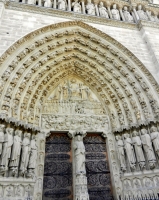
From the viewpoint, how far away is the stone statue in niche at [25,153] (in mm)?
3887

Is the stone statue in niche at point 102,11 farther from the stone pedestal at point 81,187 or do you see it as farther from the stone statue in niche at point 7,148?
the stone pedestal at point 81,187

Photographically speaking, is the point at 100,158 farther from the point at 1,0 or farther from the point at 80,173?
the point at 1,0

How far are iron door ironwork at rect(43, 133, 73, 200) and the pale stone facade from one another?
2.1 inches

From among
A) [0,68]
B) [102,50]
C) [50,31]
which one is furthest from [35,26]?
[102,50]

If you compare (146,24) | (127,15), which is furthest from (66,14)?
(146,24)

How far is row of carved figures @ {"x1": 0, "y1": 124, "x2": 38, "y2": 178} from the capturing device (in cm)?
371

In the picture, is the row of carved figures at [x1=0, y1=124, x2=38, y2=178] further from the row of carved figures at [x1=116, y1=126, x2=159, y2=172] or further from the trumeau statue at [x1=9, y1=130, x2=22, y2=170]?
the row of carved figures at [x1=116, y1=126, x2=159, y2=172]

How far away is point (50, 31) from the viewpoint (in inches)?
222

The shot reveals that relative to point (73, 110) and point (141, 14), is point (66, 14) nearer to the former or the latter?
point (141, 14)

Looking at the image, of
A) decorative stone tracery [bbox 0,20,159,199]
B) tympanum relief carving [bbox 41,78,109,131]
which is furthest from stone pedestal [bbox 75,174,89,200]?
tympanum relief carving [bbox 41,78,109,131]

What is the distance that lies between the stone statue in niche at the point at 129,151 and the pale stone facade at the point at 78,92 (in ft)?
0.08

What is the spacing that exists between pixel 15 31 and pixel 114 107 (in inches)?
149

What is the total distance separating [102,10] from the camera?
6816 mm

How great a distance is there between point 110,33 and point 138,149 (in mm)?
4003
